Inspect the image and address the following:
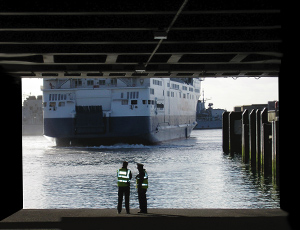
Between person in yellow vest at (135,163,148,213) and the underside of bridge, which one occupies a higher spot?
the underside of bridge

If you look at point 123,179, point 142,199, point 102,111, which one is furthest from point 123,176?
point 102,111

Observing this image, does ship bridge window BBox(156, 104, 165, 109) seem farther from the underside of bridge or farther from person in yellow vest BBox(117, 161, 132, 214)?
person in yellow vest BBox(117, 161, 132, 214)

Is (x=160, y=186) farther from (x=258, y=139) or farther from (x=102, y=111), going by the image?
(x=102, y=111)

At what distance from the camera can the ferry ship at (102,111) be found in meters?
93.1

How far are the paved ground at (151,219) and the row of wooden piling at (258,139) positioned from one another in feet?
66.4

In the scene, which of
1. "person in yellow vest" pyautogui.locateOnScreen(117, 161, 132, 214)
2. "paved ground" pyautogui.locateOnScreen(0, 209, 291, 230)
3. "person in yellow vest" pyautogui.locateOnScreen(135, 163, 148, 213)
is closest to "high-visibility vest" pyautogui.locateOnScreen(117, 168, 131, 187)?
"person in yellow vest" pyautogui.locateOnScreen(117, 161, 132, 214)

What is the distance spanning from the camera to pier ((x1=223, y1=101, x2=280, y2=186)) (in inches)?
1505

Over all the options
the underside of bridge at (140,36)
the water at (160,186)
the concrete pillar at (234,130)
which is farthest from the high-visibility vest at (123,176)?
the concrete pillar at (234,130)

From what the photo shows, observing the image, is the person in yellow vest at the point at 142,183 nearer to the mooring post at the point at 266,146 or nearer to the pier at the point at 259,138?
the pier at the point at 259,138

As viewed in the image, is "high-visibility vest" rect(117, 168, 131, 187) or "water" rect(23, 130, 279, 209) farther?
A: "water" rect(23, 130, 279, 209)

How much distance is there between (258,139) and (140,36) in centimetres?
3552

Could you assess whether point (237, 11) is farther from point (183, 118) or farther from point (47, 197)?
point (183, 118)

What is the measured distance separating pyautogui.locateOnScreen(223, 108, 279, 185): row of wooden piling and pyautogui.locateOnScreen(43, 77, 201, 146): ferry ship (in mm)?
23892

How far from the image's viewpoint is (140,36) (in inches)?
539
